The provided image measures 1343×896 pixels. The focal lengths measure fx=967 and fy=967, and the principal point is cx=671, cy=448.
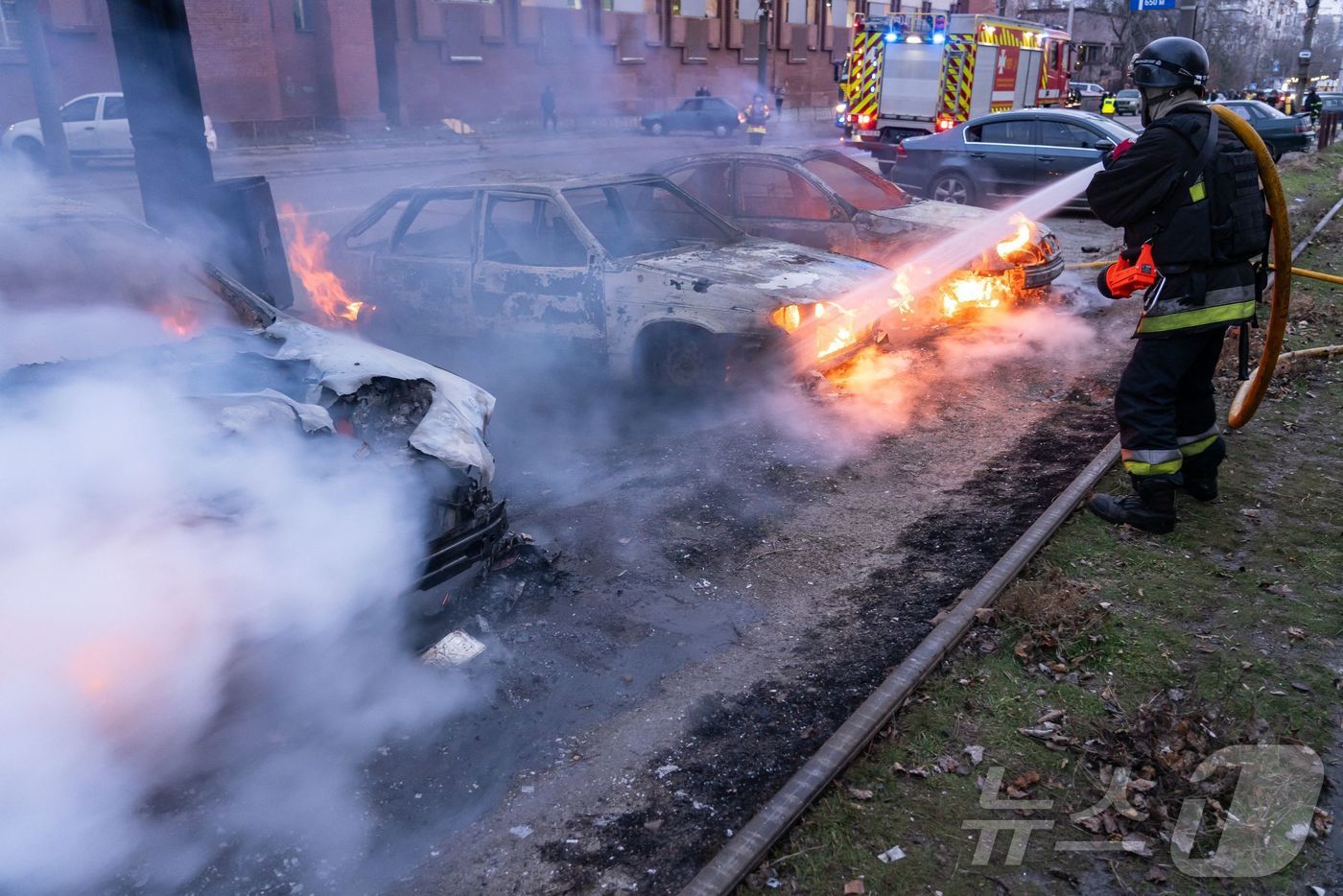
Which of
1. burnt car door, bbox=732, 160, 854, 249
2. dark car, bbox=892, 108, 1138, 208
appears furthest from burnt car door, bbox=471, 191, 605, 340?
dark car, bbox=892, 108, 1138, 208

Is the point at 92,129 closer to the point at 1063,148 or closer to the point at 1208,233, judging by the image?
Result: the point at 1063,148

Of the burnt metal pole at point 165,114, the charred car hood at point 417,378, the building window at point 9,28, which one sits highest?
the building window at point 9,28

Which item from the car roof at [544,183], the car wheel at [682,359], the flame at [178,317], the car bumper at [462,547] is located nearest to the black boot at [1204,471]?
the car wheel at [682,359]

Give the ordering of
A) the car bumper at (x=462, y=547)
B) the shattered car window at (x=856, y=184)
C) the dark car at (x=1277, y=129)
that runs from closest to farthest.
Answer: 1. the car bumper at (x=462, y=547)
2. the shattered car window at (x=856, y=184)
3. the dark car at (x=1277, y=129)

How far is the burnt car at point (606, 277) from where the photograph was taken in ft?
20.2

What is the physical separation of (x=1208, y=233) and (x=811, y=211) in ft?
14.8

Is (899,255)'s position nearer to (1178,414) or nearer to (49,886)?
(1178,414)

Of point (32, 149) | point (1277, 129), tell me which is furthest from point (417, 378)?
point (1277, 129)

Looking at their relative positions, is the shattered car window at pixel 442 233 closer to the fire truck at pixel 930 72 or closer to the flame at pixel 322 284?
the flame at pixel 322 284

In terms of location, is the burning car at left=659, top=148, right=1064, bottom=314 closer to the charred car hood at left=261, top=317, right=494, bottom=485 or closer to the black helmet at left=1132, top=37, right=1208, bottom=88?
the black helmet at left=1132, top=37, right=1208, bottom=88

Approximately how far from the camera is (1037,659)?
3.72 m

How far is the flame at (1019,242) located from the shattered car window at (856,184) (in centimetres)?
108

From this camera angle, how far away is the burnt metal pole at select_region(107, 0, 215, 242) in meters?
6.62

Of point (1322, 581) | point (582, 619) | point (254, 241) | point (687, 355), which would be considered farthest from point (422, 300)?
point (1322, 581)
